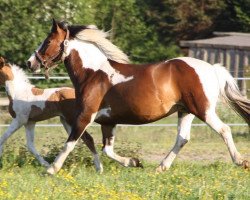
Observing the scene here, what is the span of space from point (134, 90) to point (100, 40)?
843 mm

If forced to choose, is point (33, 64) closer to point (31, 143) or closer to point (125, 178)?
point (31, 143)

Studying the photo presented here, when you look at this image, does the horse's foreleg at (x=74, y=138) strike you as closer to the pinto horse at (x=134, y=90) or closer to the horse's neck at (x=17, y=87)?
the pinto horse at (x=134, y=90)

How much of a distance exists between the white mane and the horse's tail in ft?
3.99

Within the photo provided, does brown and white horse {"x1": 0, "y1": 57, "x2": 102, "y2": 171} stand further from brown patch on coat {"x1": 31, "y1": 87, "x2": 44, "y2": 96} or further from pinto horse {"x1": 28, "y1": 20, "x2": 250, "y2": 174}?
pinto horse {"x1": 28, "y1": 20, "x2": 250, "y2": 174}

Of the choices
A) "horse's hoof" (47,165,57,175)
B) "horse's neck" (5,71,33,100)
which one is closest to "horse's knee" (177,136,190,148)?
"horse's hoof" (47,165,57,175)

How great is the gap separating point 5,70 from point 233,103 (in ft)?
11.1

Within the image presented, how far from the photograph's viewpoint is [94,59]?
1148cm

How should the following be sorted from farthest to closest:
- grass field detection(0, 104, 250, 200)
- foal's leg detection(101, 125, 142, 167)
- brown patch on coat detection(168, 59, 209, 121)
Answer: foal's leg detection(101, 125, 142, 167) → brown patch on coat detection(168, 59, 209, 121) → grass field detection(0, 104, 250, 200)

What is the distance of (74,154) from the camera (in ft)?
40.4

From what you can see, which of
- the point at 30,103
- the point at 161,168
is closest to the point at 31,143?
the point at 30,103

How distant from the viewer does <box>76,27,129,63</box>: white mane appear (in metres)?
11.6

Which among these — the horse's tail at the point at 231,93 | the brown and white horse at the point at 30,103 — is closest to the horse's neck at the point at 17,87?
the brown and white horse at the point at 30,103

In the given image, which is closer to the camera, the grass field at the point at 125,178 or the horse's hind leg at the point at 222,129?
the grass field at the point at 125,178

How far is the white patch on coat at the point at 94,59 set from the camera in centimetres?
1127
